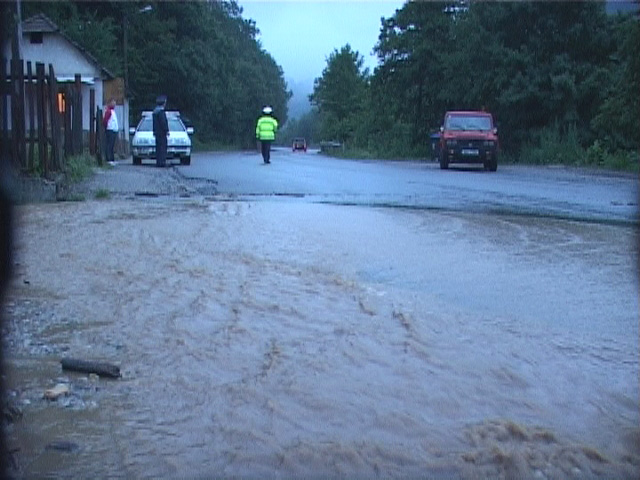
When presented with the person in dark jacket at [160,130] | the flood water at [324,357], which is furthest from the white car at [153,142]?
the flood water at [324,357]

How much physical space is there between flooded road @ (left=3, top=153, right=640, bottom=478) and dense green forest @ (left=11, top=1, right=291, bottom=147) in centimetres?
3554

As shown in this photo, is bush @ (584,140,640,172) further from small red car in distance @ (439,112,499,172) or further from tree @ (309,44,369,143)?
tree @ (309,44,369,143)

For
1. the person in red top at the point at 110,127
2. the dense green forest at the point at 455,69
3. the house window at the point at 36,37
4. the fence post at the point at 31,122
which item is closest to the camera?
the fence post at the point at 31,122

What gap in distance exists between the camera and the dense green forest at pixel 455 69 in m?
28.9

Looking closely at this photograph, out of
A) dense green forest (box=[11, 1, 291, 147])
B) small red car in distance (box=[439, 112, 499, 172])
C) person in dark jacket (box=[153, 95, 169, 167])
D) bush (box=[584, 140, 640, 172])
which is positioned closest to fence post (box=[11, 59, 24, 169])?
person in dark jacket (box=[153, 95, 169, 167])

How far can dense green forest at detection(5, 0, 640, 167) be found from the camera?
28.9 meters

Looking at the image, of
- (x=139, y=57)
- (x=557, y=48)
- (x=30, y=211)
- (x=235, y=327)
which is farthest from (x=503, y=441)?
(x=139, y=57)

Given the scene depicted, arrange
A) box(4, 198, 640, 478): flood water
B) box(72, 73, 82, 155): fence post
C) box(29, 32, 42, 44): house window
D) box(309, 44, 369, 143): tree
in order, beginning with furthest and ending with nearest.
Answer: box(309, 44, 369, 143): tree → box(29, 32, 42, 44): house window → box(72, 73, 82, 155): fence post → box(4, 198, 640, 478): flood water

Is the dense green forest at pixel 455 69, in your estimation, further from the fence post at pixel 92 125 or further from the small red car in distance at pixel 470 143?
the fence post at pixel 92 125

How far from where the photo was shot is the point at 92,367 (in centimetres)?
366

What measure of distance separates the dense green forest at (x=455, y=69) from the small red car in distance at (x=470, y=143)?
395cm

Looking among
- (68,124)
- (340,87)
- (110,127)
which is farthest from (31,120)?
(340,87)

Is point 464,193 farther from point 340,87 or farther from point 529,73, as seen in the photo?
point 340,87

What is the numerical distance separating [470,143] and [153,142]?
9.52 meters
